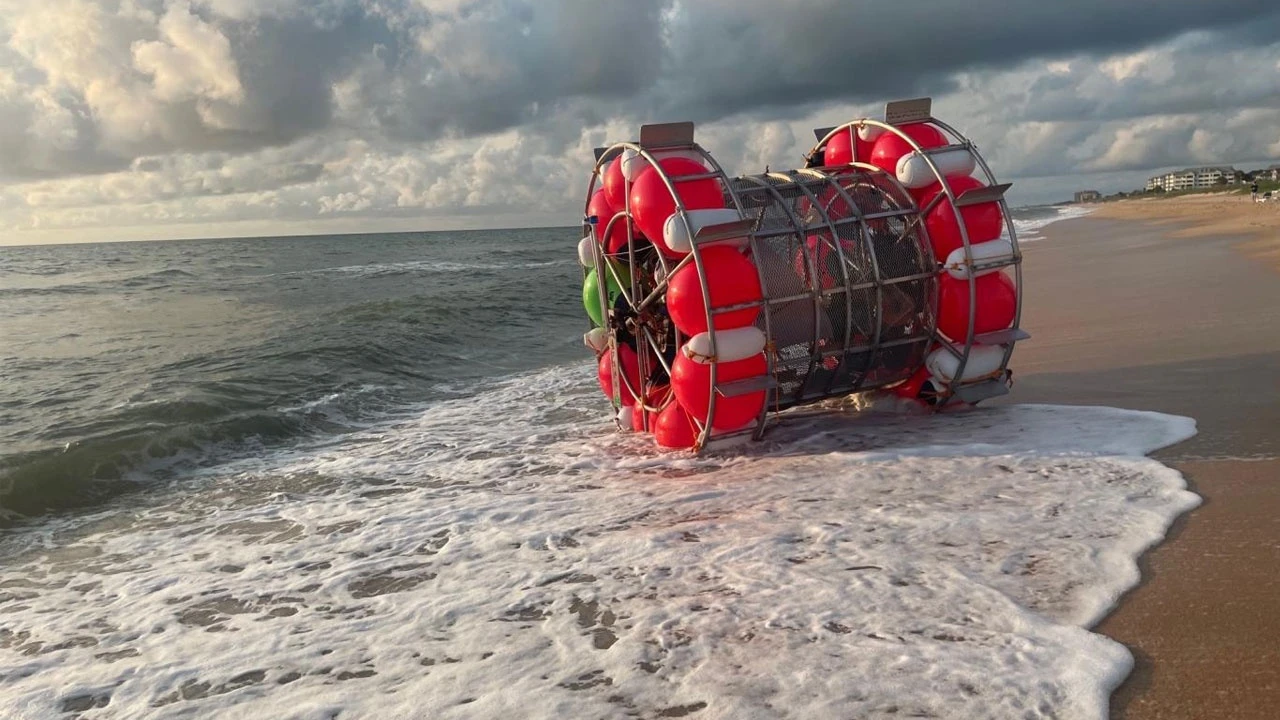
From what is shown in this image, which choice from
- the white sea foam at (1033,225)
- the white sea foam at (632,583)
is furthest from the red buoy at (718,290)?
the white sea foam at (1033,225)

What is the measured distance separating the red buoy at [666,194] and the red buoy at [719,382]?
1.03 metres

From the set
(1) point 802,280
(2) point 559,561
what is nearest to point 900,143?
(1) point 802,280

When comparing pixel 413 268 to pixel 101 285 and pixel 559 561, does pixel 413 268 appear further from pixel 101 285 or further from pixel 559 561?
pixel 559 561

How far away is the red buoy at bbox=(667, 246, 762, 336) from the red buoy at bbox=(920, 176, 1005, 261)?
6.58 ft

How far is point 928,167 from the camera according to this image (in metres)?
8.25

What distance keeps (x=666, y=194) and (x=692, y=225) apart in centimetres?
53

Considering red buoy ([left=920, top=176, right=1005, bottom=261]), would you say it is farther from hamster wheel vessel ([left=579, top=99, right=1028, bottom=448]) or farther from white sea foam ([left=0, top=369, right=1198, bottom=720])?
white sea foam ([left=0, top=369, right=1198, bottom=720])

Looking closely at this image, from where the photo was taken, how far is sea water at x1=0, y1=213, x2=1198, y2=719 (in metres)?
3.89

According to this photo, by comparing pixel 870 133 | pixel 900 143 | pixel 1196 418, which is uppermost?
pixel 870 133

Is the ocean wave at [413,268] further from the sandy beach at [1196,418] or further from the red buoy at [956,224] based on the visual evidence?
the red buoy at [956,224]

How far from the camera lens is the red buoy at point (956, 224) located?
8.15 metres

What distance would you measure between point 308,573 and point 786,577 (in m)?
3.02

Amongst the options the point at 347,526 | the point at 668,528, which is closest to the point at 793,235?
the point at 668,528

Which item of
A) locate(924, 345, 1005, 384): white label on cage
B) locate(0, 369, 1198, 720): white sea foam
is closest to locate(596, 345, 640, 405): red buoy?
locate(0, 369, 1198, 720): white sea foam
